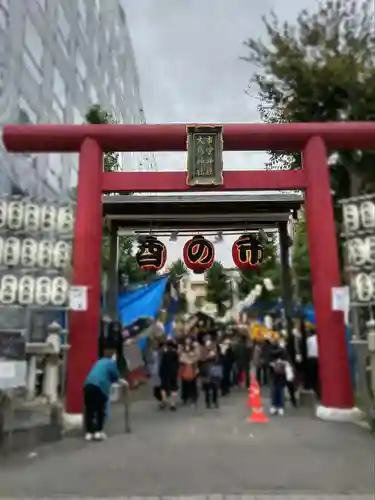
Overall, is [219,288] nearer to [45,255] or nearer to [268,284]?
[268,284]

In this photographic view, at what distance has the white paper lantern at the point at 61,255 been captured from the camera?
10.6 m

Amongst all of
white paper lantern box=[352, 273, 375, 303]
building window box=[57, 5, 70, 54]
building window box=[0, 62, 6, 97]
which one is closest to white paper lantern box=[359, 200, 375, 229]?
white paper lantern box=[352, 273, 375, 303]

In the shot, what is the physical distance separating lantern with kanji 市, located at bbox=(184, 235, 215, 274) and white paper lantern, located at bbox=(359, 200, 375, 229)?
6.08 meters

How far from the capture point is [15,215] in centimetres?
1066

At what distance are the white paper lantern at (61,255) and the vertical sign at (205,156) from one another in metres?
2.88

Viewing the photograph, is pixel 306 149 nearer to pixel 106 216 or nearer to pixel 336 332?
pixel 336 332

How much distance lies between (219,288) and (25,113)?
28802 millimetres

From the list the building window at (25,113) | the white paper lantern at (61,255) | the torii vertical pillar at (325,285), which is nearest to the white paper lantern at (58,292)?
the white paper lantern at (61,255)

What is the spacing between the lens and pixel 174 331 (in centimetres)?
2055

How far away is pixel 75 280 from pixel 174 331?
9.76 metres

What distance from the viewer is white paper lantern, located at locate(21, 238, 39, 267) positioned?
1044 cm

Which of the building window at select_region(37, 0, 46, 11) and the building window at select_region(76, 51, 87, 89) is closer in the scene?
the building window at select_region(37, 0, 46, 11)

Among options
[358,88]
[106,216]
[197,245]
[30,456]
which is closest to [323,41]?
[358,88]

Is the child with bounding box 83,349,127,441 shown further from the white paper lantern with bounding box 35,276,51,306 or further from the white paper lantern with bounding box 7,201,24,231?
the white paper lantern with bounding box 7,201,24,231
